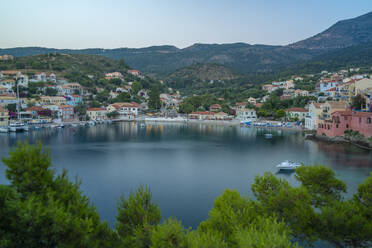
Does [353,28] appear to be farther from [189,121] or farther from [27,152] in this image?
[27,152]

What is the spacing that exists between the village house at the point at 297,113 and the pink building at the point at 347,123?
989cm

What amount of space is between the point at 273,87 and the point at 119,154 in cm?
4039

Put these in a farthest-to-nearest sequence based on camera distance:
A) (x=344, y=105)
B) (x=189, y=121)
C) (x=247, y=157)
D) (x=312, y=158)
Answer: (x=189, y=121) → (x=344, y=105) → (x=247, y=157) → (x=312, y=158)

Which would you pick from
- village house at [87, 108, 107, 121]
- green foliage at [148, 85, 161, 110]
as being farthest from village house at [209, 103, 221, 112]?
village house at [87, 108, 107, 121]

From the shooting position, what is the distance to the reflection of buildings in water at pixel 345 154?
16720mm

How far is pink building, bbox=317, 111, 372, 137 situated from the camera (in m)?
22.0

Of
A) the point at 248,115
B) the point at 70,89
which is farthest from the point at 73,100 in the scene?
the point at 248,115

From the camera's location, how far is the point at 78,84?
1932 inches

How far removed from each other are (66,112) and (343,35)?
370ft

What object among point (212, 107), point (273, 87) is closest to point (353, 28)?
point (273, 87)

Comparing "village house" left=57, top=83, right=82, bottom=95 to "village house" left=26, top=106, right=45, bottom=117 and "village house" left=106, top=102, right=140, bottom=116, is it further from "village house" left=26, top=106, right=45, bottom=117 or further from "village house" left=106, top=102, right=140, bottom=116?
"village house" left=26, top=106, right=45, bottom=117

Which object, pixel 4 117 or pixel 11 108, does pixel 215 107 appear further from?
pixel 4 117

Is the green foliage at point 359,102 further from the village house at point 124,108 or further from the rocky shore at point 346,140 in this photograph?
the village house at point 124,108

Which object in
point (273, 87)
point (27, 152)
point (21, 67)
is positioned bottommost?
point (27, 152)
